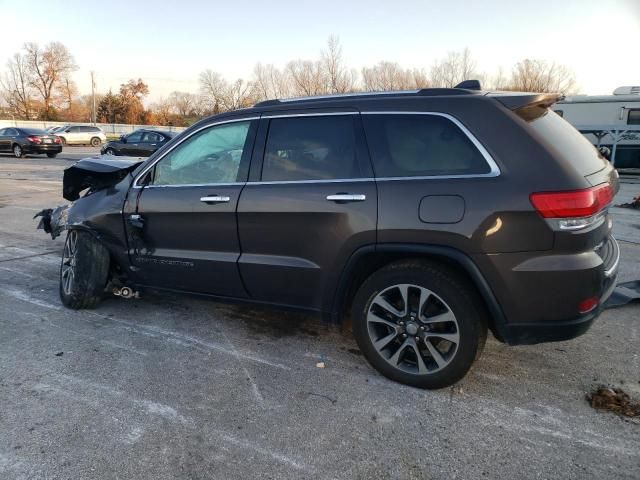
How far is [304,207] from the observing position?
10.3 feet

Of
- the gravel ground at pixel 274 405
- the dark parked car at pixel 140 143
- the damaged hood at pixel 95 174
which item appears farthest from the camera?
the dark parked car at pixel 140 143

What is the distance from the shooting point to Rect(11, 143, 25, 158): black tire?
23375 millimetres

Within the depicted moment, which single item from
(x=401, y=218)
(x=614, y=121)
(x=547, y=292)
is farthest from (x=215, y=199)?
(x=614, y=121)

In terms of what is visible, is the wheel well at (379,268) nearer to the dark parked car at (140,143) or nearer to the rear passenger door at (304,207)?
the rear passenger door at (304,207)

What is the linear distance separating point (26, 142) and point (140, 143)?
A: 7023mm

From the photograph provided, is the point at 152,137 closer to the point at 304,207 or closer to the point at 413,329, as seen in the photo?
the point at 304,207

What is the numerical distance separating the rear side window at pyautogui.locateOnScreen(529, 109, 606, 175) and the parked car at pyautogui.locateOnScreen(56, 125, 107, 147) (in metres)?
37.9

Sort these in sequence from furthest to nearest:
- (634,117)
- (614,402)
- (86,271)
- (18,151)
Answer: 1. (18,151)
2. (634,117)
3. (86,271)
4. (614,402)

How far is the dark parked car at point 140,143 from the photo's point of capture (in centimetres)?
2012

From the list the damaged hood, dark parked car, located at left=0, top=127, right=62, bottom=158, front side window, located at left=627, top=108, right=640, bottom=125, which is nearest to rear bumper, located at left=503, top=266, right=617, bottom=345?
the damaged hood

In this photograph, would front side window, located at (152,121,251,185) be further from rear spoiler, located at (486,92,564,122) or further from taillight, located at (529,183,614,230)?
taillight, located at (529,183,614,230)

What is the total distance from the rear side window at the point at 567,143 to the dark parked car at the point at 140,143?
62.1 feet

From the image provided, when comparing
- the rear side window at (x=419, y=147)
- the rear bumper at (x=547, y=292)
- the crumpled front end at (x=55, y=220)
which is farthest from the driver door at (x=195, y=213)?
the rear bumper at (x=547, y=292)

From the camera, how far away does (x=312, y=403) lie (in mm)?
2855
